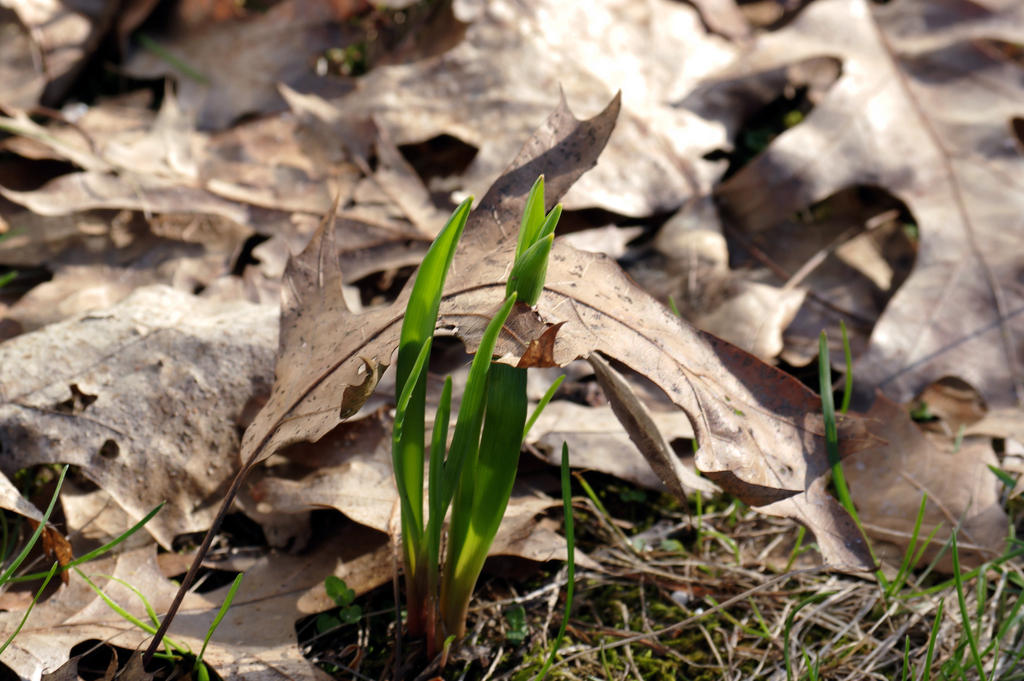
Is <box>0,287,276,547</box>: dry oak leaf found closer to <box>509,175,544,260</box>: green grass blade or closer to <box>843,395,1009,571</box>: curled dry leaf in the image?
<box>509,175,544,260</box>: green grass blade

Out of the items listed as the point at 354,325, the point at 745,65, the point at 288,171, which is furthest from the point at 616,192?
the point at 354,325

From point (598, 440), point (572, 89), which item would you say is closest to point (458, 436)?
point (598, 440)

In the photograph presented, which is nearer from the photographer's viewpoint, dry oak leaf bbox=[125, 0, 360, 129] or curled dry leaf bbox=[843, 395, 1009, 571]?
curled dry leaf bbox=[843, 395, 1009, 571]

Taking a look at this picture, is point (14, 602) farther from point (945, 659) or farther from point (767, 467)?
point (945, 659)

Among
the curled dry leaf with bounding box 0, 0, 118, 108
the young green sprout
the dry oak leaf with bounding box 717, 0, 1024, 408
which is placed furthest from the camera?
the curled dry leaf with bounding box 0, 0, 118, 108

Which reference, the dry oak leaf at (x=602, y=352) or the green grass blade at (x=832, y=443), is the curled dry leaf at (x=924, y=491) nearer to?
the green grass blade at (x=832, y=443)

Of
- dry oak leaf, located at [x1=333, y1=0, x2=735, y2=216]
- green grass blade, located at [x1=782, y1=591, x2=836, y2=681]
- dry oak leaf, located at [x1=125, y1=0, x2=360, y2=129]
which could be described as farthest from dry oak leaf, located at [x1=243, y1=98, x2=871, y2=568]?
dry oak leaf, located at [x1=125, y1=0, x2=360, y2=129]

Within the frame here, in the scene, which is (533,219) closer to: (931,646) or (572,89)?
(931,646)
